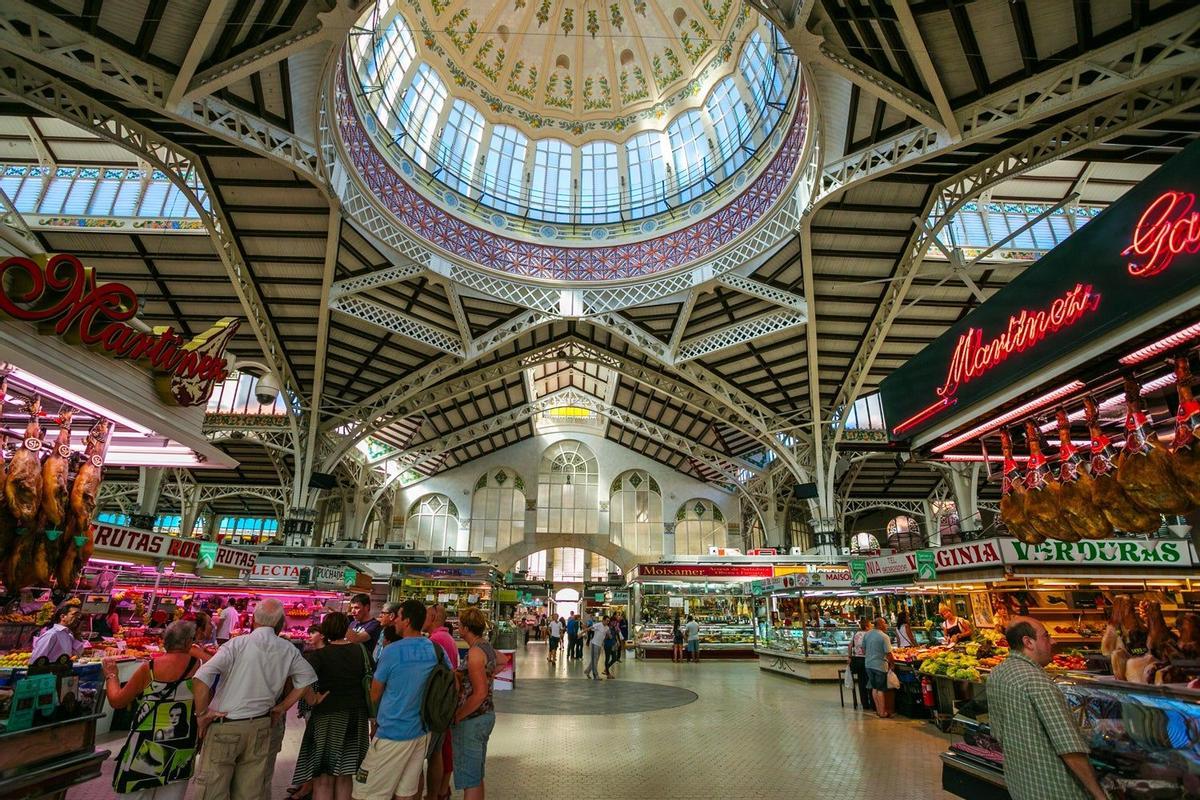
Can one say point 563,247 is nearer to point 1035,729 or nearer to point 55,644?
point 55,644

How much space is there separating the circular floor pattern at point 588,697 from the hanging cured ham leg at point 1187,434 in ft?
25.7

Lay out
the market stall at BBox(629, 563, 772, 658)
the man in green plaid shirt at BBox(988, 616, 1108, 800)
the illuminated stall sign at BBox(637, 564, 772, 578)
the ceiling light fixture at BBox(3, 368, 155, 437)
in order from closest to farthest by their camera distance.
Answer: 1. the man in green plaid shirt at BBox(988, 616, 1108, 800)
2. the ceiling light fixture at BBox(3, 368, 155, 437)
3. the market stall at BBox(629, 563, 772, 658)
4. the illuminated stall sign at BBox(637, 564, 772, 578)

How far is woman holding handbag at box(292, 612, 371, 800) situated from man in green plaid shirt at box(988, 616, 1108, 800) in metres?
3.99

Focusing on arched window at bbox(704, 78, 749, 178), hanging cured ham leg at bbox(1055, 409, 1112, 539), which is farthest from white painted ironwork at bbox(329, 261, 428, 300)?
hanging cured ham leg at bbox(1055, 409, 1112, 539)

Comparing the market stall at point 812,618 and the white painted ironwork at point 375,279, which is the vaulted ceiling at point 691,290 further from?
the market stall at point 812,618

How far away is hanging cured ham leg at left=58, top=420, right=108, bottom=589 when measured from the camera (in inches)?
206

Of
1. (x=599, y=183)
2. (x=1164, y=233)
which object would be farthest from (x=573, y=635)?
(x=1164, y=233)

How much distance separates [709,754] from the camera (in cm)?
653

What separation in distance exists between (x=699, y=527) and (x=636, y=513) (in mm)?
3845

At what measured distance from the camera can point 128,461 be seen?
669cm

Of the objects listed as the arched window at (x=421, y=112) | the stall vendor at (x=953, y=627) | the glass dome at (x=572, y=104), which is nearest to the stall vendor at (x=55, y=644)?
→ the stall vendor at (x=953, y=627)

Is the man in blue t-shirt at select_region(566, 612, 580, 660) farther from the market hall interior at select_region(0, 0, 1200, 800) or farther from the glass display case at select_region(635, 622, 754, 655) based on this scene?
the glass display case at select_region(635, 622, 754, 655)

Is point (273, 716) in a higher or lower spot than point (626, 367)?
lower

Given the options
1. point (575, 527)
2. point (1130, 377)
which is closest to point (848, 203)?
point (1130, 377)
